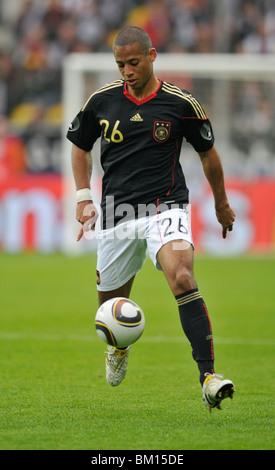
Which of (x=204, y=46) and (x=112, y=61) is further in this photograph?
(x=204, y=46)

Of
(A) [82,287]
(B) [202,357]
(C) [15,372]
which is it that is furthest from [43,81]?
(B) [202,357]

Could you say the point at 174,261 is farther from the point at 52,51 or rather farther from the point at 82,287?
the point at 52,51

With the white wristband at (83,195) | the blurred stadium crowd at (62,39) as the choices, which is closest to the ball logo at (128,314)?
the white wristband at (83,195)

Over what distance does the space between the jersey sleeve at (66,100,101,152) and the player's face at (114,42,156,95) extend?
0.40 meters

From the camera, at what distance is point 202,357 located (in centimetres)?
510

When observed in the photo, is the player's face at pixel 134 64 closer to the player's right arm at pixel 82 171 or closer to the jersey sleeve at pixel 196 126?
the jersey sleeve at pixel 196 126

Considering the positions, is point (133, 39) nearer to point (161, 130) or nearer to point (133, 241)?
point (161, 130)

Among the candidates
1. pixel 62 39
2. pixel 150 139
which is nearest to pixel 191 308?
pixel 150 139

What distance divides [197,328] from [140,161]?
123cm

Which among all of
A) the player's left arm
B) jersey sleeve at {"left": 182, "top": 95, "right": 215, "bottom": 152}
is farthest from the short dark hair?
the player's left arm

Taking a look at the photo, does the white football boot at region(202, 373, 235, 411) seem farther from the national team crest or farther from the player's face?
the player's face

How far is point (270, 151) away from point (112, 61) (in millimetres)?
3729

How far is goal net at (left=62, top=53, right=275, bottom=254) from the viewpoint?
658 inches

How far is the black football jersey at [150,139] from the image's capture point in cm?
562
